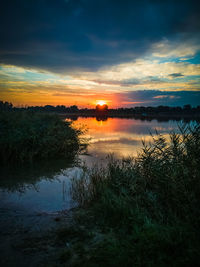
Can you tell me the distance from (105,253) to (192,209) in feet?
7.92

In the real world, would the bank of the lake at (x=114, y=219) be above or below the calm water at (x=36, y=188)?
above

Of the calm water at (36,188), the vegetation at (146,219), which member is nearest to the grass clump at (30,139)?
the calm water at (36,188)

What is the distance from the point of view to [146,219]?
3.58m

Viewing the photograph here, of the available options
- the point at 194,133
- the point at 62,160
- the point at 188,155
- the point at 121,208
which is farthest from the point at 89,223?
the point at 62,160

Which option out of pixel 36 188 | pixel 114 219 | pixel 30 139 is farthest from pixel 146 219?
pixel 30 139

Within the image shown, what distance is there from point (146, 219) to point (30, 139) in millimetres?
10388

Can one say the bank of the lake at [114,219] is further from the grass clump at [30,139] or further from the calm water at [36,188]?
the grass clump at [30,139]

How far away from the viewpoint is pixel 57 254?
3279 mm

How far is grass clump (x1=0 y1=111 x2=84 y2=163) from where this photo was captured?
1127 centimetres

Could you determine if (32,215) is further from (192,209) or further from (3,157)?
(3,157)

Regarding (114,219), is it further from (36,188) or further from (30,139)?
(30,139)

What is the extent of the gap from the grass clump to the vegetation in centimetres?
673

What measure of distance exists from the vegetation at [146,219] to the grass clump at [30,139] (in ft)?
22.1

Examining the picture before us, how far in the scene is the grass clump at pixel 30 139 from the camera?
37.0ft
